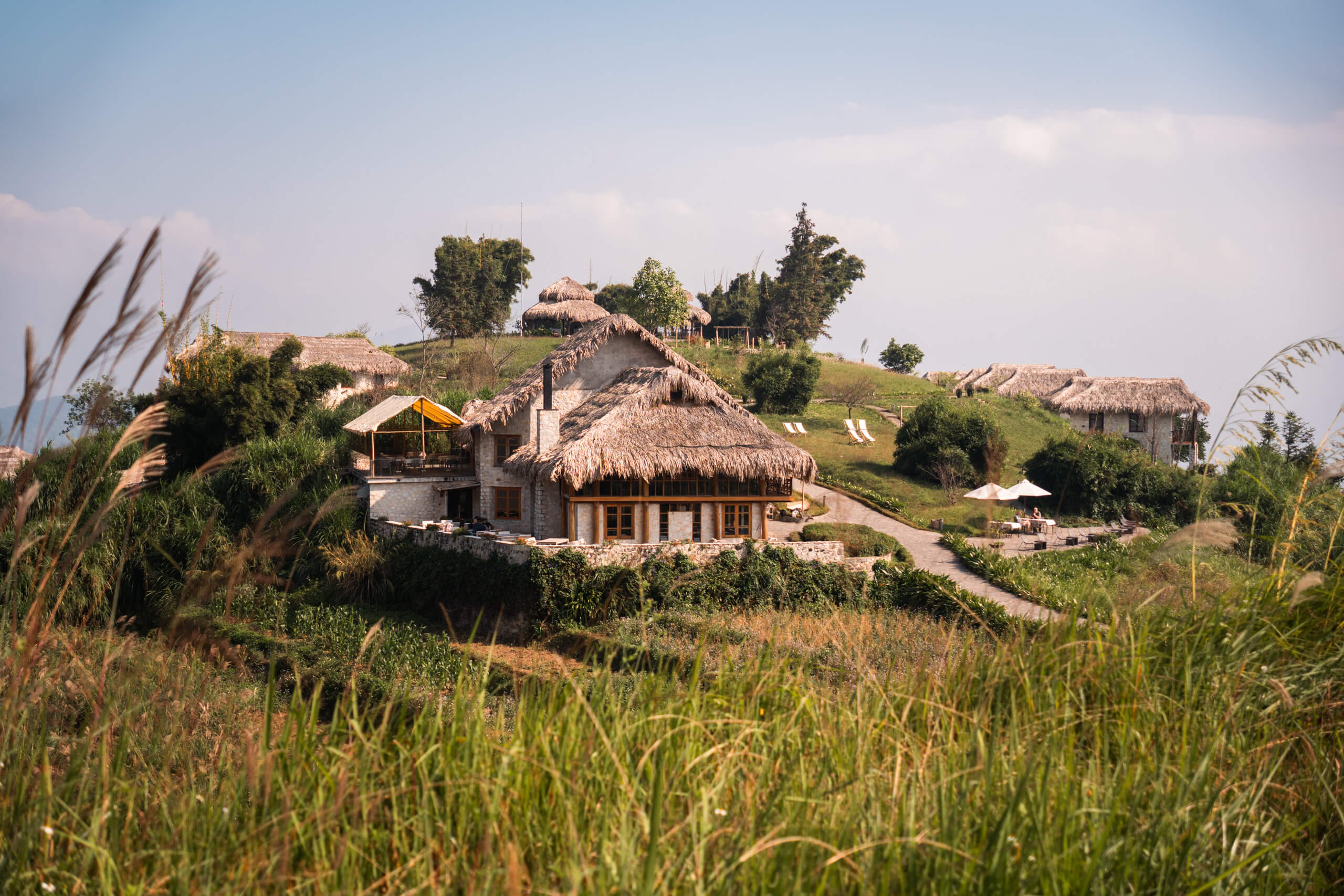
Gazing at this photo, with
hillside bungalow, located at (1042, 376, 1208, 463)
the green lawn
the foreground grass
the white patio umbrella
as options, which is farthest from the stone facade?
the foreground grass

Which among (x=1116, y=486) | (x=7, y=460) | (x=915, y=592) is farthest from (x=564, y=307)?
(x=7, y=460)

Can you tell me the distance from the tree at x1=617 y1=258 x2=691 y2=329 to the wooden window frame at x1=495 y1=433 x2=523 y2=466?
26904 mm

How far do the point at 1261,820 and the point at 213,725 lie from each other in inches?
376

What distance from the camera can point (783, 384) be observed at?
36188 millimetres

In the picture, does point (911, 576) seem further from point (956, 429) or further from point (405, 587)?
point (956, 429)

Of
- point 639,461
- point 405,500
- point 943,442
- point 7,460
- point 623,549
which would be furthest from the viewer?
point 943,442

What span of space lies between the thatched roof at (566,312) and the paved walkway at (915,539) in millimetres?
25632

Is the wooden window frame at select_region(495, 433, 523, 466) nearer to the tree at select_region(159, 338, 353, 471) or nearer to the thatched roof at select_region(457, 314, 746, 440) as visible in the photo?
the thatched roof at select_region(457, 314, 746, 440)

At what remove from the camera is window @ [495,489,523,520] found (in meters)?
22.3

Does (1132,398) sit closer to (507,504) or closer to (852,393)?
(852,393)

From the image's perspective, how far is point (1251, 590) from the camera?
10.3 feet

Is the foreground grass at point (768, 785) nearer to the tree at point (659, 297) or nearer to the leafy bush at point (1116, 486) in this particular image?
the leafy bush at point (1116, 486)

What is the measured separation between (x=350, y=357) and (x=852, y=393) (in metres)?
21.7

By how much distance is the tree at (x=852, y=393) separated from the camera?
39.1m
